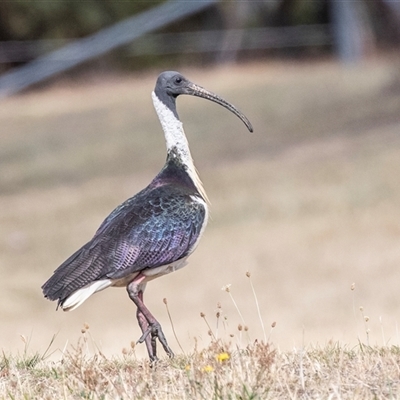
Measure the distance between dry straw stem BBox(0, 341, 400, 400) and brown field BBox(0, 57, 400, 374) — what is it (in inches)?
106

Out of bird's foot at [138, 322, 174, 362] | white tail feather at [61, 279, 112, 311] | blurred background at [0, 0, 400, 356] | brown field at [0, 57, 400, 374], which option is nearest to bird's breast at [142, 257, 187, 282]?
bird's foot at [138, 322, 174, 362]

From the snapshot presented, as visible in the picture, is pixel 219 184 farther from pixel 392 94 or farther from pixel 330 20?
pixel 330 20

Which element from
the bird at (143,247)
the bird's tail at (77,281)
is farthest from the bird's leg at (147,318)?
the bird's tail at (77,281)

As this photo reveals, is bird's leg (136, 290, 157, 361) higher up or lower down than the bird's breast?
lower down

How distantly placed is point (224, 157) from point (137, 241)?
2173 cm

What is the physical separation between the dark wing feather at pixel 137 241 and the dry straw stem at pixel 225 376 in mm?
567

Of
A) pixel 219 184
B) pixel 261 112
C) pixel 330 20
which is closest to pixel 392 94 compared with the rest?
pixel 261 112

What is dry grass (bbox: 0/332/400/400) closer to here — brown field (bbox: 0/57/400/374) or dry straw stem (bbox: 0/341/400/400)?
dry straw stem (bbox: 0/341/400/400)

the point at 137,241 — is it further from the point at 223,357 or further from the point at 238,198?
the point at 238,198

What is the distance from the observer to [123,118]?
34250 mm

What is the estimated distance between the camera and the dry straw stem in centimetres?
617

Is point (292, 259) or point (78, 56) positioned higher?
point (78, 56)

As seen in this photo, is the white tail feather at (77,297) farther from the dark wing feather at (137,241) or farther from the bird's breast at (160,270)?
the bird's breast at (160,270)

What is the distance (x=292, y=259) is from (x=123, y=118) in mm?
14323
